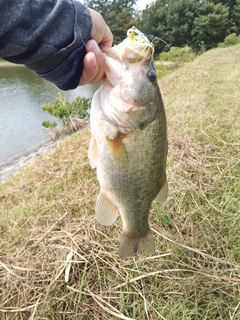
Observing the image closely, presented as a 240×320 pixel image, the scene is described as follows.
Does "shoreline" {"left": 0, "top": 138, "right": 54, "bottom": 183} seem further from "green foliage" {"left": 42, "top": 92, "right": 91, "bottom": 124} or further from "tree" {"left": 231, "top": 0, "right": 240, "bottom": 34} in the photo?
"tree" {"left": 231, "top": 0, "right": 240, "bottom": 34}

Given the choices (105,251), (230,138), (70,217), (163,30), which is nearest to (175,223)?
(105,251)

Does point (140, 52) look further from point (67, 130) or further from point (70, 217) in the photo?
point (67, 130)

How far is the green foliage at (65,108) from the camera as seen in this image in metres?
9.35

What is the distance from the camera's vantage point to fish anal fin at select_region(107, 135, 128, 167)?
4.97 feet

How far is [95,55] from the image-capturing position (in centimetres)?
137

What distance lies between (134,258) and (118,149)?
42.1 inches

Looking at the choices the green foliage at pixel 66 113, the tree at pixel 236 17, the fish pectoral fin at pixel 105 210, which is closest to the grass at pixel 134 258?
the fish pectoral fin at pixel 105 210

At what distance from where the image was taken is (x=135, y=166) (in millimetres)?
1587

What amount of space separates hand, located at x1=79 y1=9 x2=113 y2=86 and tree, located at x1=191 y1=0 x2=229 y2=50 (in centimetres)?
3656

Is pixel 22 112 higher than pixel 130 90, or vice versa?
pixel 130 90

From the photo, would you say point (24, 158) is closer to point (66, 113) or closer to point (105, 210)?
point (66, 113)

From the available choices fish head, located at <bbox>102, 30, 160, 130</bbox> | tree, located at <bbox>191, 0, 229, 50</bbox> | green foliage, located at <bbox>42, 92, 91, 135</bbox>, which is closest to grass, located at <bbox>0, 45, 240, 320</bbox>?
fish head, located at <bbox>102, 30, 160, 130</bbox>

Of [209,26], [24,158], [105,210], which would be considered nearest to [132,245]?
[105,210]

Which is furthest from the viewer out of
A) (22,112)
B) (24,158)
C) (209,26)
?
(209,26)
